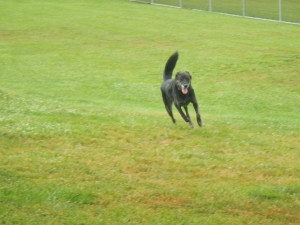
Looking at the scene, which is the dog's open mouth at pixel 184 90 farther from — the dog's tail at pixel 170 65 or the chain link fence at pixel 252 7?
the chain link fence at pixel 252 7

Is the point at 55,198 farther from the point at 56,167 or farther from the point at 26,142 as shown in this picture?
the point at 26,142

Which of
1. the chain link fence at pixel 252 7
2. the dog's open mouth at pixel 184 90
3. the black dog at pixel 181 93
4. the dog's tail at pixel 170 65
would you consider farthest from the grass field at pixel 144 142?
the chain link fence at pixel 252 7

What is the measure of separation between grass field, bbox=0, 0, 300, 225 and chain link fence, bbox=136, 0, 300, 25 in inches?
417

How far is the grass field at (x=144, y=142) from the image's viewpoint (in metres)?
→ 7.58

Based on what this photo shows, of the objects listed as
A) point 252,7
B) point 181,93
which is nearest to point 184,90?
point 181,93

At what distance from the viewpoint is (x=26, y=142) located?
10.6 metres

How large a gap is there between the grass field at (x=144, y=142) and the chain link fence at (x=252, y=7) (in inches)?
417

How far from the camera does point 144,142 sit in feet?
37.0

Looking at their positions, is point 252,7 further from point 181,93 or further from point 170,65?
point 181,93

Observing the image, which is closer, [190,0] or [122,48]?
[122,48]

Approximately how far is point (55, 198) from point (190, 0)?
137 ft

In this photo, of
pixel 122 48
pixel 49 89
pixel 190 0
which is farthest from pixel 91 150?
pixel 190 0

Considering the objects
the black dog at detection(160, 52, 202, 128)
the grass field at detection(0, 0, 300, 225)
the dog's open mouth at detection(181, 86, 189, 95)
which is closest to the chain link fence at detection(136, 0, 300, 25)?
the grass field at detection(0, 0, 300, 225)

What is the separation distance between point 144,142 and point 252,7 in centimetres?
3418
